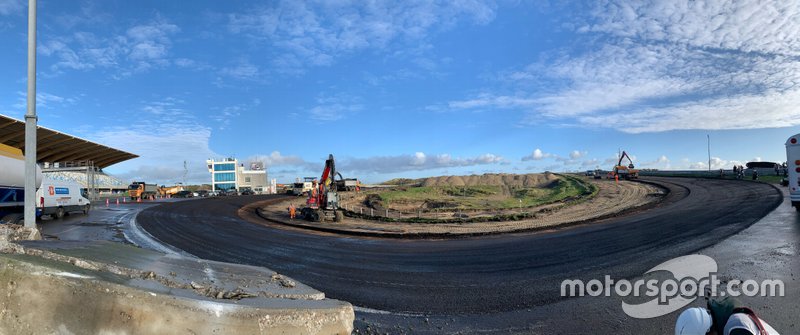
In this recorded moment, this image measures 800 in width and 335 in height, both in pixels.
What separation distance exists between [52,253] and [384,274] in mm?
5986

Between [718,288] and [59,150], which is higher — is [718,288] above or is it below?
below

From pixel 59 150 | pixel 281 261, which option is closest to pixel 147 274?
pixel 281 261

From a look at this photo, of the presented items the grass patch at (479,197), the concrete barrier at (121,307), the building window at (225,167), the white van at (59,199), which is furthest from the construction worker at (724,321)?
the building window at (225,167)

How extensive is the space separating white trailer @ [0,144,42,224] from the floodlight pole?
17.3 ft

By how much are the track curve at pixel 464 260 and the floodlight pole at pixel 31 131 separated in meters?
4.61

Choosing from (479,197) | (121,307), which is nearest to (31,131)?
(121,307)

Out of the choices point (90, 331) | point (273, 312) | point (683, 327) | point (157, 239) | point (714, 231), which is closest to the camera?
point (683, 327)

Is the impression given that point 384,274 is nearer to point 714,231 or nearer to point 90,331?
point 90,331

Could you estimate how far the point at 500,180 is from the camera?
226 ft

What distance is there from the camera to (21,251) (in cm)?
355

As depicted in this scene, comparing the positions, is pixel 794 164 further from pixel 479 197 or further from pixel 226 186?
pixel 226 186

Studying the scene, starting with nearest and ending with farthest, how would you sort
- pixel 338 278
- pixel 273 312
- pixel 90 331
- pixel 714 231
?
pixel 90 331 → pixel 273 312 → pixel 338 278 → pixel 714 231
